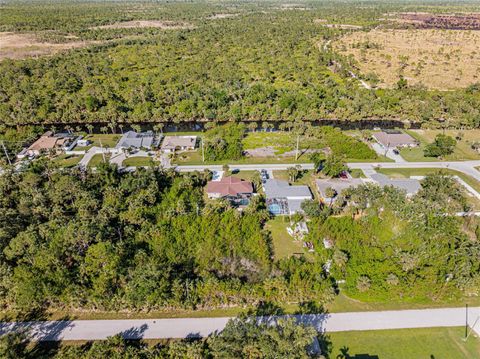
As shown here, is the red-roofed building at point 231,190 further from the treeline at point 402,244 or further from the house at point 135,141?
the house at point 135,141

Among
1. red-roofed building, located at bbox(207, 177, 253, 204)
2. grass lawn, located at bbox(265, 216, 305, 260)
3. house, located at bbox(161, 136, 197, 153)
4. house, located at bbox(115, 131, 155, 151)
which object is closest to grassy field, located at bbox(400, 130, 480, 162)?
grass lawn, located at bbox(265, 216, 305, 260)

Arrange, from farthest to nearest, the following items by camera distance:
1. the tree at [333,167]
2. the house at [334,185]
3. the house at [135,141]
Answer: the house at [135,141] < the tree at [333,167] < the house at [334,185]

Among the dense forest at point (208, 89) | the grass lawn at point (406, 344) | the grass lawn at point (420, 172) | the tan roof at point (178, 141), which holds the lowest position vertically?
the grass lawn at point (406, 344)

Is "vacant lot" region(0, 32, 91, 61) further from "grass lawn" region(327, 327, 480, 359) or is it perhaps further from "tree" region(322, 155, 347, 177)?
"grass lawn" region(327, 327, 480, 359)

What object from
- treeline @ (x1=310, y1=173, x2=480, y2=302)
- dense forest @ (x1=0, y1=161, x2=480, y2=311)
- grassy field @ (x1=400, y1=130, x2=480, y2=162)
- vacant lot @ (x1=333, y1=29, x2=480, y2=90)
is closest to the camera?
dense forest @ (x1=0, y1=161, x2=480, y2=311)

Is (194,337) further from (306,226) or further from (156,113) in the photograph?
(156,113)

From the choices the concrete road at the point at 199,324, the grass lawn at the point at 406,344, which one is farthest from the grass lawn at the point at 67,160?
the grass lawn at the point at 406,344

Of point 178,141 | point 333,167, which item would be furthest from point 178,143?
point 333,167

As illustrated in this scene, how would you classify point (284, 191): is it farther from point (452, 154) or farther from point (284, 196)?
point (452, 154)
